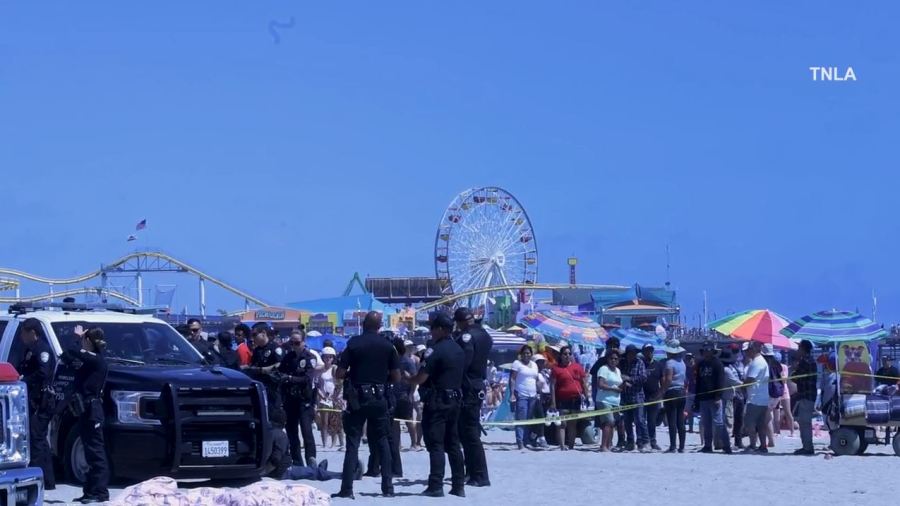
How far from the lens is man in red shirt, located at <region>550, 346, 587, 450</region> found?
20453 mm

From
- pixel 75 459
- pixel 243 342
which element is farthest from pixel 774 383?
pixel 75 459

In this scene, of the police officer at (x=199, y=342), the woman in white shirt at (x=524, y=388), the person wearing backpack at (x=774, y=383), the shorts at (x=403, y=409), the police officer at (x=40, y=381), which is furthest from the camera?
the person wearing backpack at (x=774, y=383)

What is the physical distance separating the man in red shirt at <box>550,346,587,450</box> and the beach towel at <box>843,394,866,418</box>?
3.98m

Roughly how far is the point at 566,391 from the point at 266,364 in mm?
6599

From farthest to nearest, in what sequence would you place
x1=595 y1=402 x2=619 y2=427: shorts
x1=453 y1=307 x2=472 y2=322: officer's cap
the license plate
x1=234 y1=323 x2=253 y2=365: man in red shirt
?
1. x1=595 y1=402 x2=619 y2=427: shorts
2. x1=234 y1=323 x2=253 y2=365: man in red shirt
3. x1=453 y1=307 x2=472 y2=322: officer's cap
4. the license plate

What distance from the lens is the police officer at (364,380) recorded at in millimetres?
12672

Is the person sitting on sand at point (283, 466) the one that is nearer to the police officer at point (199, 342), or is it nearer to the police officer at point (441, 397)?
the police officer at point (199, 342)

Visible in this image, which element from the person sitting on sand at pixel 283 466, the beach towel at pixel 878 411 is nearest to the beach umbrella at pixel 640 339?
the beach towel at pixel 878 411

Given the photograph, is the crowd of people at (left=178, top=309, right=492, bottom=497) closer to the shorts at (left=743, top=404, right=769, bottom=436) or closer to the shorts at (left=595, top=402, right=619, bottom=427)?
the shorts at (left=595, top=402, right=619, bottom=427)

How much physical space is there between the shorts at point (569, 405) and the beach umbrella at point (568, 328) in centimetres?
1151

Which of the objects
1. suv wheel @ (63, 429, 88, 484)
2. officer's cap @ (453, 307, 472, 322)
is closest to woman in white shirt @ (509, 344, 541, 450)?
officer's cap @ (453, 307, 472, 322)

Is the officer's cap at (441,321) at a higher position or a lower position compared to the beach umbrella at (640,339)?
lower

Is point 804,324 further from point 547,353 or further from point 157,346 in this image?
point 157,346

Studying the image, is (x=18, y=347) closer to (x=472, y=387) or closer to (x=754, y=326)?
(x=472, y=387)
